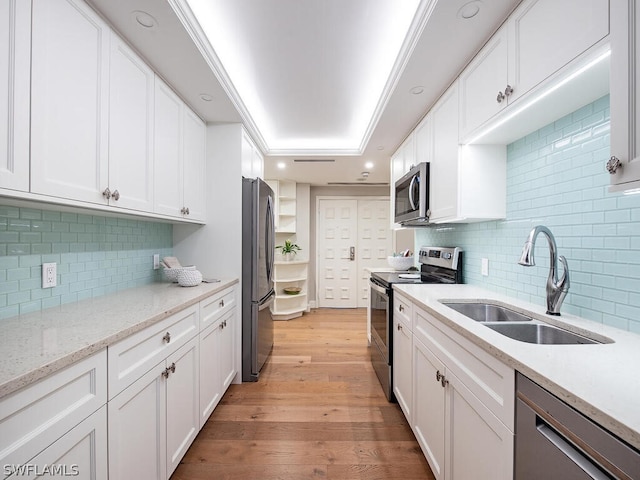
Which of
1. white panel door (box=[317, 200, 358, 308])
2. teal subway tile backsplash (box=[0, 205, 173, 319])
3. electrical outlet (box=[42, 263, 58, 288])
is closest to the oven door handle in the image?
teal subway tile backsplash (box=[0, 205, 173, 319])

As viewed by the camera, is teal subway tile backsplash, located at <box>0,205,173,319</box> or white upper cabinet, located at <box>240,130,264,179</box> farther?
white upper cabinet, located at <box>240,130,264,179</box>

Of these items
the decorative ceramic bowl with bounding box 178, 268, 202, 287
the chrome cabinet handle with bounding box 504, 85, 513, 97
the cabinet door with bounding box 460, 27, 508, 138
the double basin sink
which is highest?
the cabinet door with bounding box 460, 27, 508, 138

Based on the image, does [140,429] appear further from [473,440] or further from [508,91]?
[508,91]

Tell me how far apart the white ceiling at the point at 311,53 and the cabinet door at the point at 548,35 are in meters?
0.16

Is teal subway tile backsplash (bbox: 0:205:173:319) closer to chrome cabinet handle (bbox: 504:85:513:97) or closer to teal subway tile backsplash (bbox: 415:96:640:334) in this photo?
chrome cabinet handle (bbox: 504:85:513:97)

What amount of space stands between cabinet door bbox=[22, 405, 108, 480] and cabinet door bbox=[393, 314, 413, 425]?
156 cm

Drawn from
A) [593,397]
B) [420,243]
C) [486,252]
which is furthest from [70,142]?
[420,243]

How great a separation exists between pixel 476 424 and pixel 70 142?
6.34 feet

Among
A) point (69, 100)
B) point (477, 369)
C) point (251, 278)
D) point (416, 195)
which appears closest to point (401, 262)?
point (416, 195)

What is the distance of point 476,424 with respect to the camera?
3.58 ft

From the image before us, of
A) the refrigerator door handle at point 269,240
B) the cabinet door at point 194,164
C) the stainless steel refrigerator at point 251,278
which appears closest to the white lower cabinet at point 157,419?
the stainless steel refrigerator at point 251,278

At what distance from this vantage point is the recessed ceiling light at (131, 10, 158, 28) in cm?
142

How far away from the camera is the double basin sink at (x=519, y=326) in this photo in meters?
1.18

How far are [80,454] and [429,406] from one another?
1.47 metres
